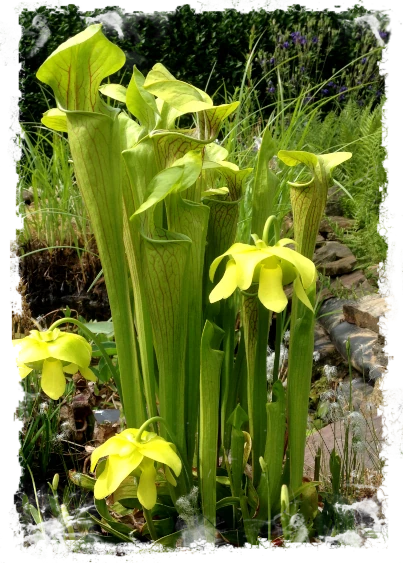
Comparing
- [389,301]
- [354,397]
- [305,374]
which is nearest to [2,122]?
[305,374]

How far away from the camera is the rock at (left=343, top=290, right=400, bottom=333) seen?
2652 millimetres

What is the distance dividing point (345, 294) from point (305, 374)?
212cm

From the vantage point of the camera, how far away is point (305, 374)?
1.21 meters

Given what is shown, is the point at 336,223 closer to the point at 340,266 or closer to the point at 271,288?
the point at 340,266

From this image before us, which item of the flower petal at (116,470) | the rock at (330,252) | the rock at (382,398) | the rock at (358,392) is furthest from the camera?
the rock at (330,252)

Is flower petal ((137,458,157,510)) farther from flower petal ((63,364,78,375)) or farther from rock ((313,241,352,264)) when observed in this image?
rock ((313,241,352,264))

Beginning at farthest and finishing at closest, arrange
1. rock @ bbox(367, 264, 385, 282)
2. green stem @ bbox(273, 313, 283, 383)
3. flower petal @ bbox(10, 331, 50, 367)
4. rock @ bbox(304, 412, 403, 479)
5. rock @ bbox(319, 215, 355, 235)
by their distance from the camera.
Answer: rock @ bbox(319, 215, 355, 235), rock @ bbox(367, 264, 385, 282), rock @ bbox(304, 412, 403, 479), green stem @ bbox(273, 313, 283, 383), flower petal @ bbox(10, 331, 50, 367)

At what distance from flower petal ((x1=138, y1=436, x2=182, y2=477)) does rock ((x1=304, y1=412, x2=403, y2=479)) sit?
747mm

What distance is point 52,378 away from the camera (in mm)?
1128

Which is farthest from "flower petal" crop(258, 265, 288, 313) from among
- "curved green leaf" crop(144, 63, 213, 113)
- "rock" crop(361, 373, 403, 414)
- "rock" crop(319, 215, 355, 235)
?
"rock" crop(319, 215, 355, 235)

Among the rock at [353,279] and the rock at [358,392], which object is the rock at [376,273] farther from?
the rock at [358,392]

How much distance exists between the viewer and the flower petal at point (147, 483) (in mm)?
999

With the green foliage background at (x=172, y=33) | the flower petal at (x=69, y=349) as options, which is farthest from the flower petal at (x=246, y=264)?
the green foliage background at (x=172, y=33)

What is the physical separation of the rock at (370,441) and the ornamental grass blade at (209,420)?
1.65 feet
